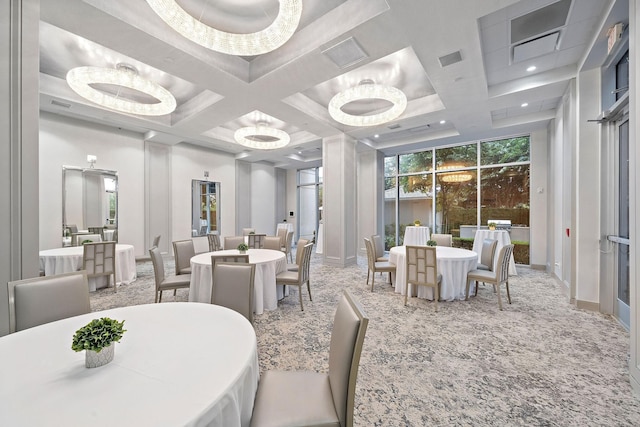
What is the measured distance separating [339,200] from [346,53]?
3826 mm

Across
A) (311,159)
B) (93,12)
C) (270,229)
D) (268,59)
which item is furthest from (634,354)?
(270,229)

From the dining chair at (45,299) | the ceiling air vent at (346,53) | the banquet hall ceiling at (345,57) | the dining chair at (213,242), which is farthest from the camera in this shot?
the dining chair at (213,242)

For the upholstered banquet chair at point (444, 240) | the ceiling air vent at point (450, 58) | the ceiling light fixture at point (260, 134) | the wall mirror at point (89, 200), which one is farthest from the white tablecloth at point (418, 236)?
the wall mirror at point (89, 200)

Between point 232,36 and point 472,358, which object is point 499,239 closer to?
point 472,358

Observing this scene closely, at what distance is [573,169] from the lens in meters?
3.83

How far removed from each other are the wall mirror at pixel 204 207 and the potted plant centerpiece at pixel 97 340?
7.55 m

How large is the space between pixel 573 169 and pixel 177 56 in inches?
232

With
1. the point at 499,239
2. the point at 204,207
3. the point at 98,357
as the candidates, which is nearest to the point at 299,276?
the point at 98,357

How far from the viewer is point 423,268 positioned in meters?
3.79

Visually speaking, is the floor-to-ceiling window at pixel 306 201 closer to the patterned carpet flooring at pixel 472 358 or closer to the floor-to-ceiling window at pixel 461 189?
the floor-to-ceiling window at pixel 461 189

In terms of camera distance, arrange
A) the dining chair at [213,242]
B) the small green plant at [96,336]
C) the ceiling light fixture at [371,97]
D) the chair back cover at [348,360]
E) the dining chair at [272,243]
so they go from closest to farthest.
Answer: the small green plant at [96,336], the chair back cover at [348,360], the ceiling light fixture at [371,97], the dining chair at [272,243], the dining chair at [213,242]

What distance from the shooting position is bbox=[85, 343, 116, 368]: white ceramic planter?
3.57ft

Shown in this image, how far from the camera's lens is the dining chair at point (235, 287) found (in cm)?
218

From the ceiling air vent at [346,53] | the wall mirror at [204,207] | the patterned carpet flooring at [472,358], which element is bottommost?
the patterned carpet flooring at [472,358]
